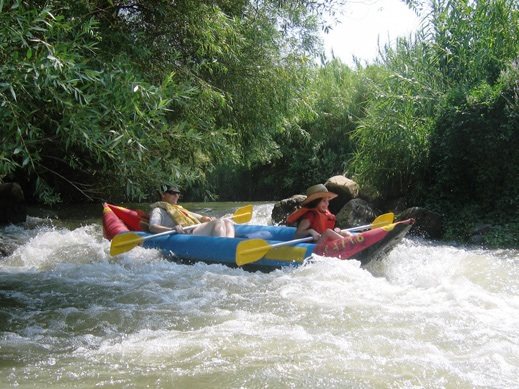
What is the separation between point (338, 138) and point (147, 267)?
11073mm

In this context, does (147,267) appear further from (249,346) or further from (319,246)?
(249,346)

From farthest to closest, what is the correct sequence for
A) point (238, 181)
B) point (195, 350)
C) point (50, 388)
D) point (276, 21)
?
point (238, 181), point (276, 21), point (195, 350), point (50, 388)

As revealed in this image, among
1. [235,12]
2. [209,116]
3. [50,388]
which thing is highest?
[235,12]

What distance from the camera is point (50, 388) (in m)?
2.84

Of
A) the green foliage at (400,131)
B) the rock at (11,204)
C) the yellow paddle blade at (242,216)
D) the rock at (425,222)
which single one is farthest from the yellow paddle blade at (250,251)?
the rock at (11,204)

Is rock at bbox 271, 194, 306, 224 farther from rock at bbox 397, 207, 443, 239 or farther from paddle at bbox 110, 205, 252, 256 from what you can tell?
paddle at bbox 110, 205, 252, 256

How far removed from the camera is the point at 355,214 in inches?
376

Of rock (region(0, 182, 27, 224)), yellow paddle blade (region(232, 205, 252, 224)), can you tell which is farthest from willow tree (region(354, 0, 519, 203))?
rock (region(0, 182, 27, 224))

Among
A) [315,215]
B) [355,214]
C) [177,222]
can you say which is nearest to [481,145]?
[355,214]

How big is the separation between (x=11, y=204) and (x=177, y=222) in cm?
464

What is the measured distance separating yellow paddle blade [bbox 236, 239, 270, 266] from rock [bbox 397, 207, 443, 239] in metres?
3.57

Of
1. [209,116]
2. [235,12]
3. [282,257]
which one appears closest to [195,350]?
[282,257]

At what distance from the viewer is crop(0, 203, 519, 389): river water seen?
2988mm

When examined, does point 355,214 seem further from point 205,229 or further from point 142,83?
point 142,83
